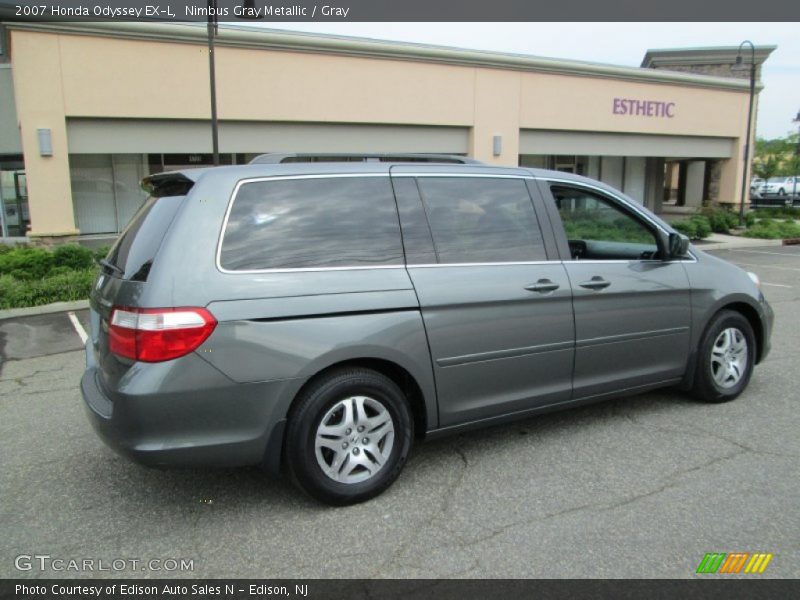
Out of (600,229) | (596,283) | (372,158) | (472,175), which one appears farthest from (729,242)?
(372,158)

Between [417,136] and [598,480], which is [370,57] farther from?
[598,480]

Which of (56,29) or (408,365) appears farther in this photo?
(56,29)

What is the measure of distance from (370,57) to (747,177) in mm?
15262

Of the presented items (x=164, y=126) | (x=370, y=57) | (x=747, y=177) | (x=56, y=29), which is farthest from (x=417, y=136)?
(x=747, y=177)

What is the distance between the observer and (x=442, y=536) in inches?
121

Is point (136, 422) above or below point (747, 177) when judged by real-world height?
below

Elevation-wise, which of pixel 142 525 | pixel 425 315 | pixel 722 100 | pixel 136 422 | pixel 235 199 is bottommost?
pixel 142 525

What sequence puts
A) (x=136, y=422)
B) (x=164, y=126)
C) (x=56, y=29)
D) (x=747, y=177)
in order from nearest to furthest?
(x=136, y=422) < (x=56, y=29) < (x=164, y=126) < (x=747, y=177)

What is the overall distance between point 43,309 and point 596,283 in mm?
8630

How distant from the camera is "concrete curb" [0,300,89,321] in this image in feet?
30.7

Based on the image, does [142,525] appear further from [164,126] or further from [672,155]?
[672,155]

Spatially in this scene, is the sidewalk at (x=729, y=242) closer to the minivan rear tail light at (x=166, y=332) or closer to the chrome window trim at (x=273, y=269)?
the chrome window trim at (x=273, y=269)

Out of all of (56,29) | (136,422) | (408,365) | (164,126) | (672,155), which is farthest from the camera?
(672,155)

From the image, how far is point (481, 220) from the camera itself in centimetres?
388
